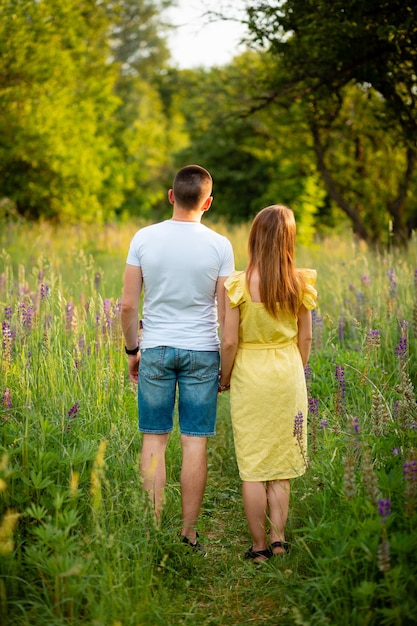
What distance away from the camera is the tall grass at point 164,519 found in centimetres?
285

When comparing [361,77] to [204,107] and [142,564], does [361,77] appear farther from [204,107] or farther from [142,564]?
[142,564]

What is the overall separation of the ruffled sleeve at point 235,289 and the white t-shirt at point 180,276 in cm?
10

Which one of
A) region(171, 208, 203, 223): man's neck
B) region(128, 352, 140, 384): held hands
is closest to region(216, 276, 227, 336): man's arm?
region(171, 208, 203, 223): man's neck

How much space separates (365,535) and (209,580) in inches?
40.1

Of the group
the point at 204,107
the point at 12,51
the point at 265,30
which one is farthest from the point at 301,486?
the point at 204,107

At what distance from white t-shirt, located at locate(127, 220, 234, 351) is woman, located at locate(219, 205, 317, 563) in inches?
5.1

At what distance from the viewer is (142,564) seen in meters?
3.17

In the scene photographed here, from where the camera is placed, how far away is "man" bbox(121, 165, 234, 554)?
3576 millimetres

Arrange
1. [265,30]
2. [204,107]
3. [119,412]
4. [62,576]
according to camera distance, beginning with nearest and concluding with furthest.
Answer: [62,576], [119,412], [265,30], [204,107]

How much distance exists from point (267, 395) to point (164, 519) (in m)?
0.97

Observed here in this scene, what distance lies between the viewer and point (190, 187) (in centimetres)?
360

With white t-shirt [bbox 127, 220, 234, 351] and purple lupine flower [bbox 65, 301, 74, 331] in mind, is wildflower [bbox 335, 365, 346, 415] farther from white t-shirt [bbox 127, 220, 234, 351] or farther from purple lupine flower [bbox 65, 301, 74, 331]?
purple lupine flower [bbox 65, 301, 74, 331]

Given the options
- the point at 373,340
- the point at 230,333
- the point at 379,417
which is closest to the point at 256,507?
the point at 379,417

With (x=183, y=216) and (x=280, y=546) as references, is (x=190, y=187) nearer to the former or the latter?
(x=183, y=216)
